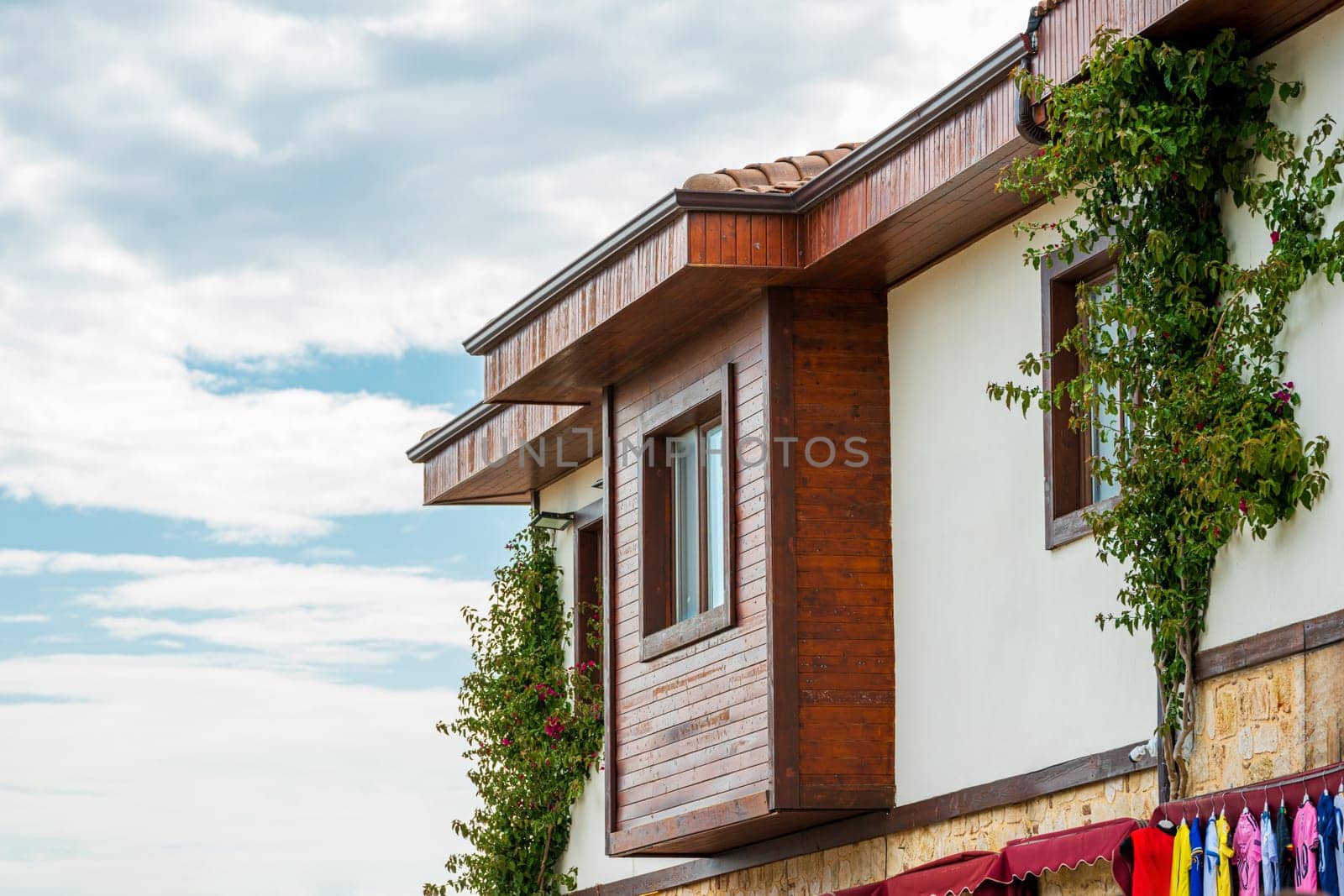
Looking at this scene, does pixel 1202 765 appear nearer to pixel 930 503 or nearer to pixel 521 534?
pixel 930 503

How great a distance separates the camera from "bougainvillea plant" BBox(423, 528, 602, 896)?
51.9 feet

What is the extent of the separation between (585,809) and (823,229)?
5745mm

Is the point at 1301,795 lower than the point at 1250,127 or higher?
lower

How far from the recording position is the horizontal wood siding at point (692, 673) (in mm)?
11781

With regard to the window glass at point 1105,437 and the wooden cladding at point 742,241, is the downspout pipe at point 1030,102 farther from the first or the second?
the wooden cladding at point 742,241

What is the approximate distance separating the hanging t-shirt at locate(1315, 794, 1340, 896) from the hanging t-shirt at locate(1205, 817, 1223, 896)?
1.85 feet

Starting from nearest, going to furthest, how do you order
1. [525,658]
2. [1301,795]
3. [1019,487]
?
[1301,795], [1019,487], [525,658]

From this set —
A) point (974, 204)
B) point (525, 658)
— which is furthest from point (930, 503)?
point (525, 658)

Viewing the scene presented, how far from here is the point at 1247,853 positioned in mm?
8273

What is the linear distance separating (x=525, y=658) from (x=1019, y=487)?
6403 millimetres

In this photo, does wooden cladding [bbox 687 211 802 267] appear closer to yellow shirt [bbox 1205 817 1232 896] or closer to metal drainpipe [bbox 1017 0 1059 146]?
metal drainpipe [bbox 1017 0 1059 146]

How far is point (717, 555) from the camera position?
12.7m

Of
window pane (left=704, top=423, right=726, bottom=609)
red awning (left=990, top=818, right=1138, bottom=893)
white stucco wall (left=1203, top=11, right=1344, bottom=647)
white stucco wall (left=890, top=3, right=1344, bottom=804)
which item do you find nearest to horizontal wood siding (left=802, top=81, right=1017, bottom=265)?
white stucco wall (left=890, top=3, right=1344, bottom=804)

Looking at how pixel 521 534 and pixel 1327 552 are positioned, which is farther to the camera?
pixel 521 534
